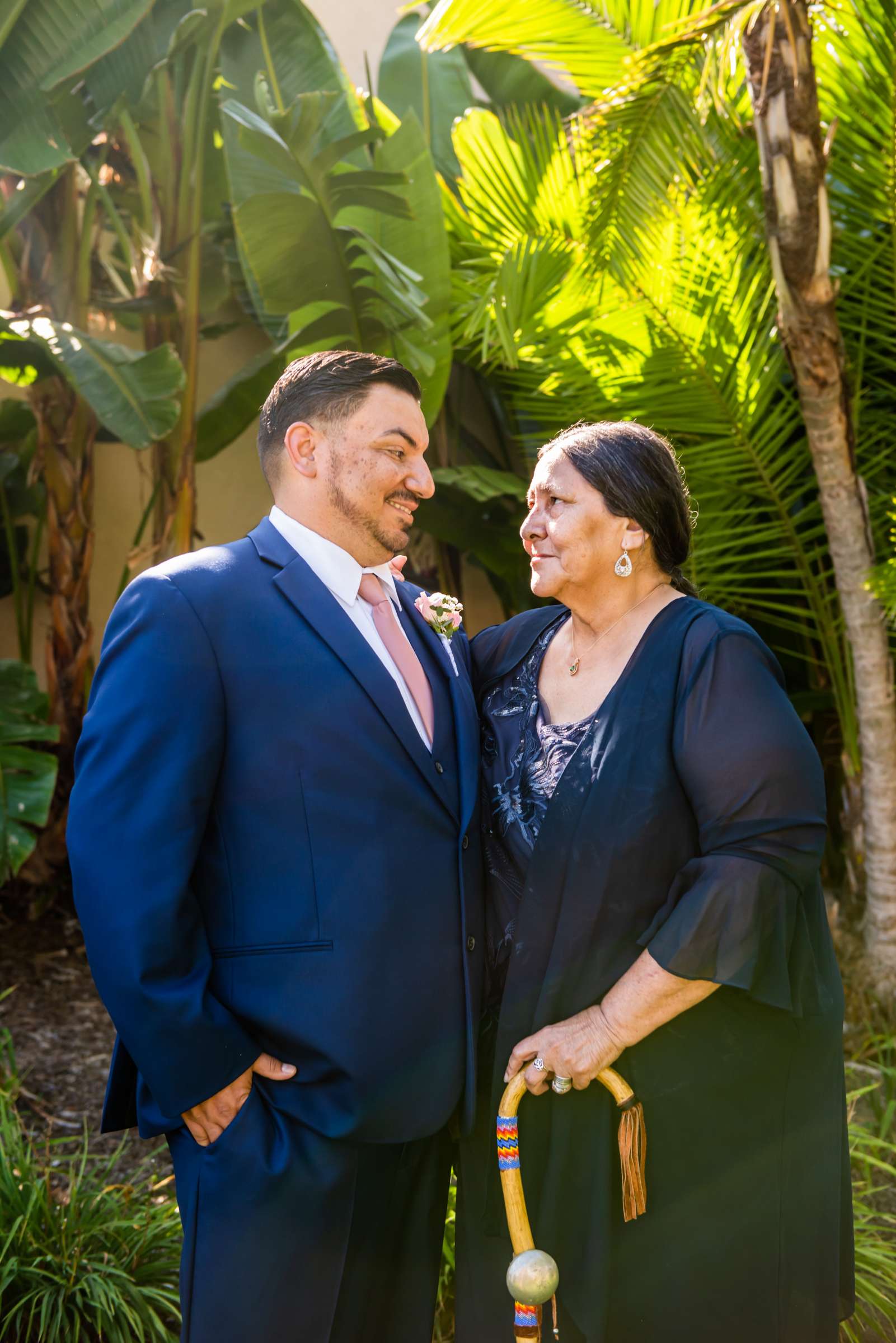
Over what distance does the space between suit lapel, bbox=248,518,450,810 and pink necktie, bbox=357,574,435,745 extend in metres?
0.14

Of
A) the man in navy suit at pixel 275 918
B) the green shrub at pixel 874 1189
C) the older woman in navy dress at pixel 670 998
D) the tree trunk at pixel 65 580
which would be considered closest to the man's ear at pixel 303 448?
the man in navy suit at pixel 275 918

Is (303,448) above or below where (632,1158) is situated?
above

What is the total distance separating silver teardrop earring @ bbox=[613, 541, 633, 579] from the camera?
2221 mm

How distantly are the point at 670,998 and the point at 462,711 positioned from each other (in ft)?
2.23

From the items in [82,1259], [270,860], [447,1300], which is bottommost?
[447,1300]

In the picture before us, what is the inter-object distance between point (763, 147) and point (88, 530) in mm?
3632

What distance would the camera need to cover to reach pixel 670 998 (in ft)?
Answer: 6.41

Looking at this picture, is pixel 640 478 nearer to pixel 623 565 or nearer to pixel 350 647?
pixel 623 565

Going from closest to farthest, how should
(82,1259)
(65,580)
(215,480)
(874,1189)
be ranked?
1. (82,1259)
2. (874,1189)
3. (65,580)
4. (215,480)

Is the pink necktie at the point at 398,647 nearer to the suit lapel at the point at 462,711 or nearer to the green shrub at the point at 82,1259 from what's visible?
the suit lapel at the point at 462,711

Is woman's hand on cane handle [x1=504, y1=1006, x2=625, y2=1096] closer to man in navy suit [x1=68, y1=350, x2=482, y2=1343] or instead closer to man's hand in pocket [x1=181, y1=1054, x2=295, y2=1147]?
man in navy suit [x1=68, y1=350, x2=482, y2=1343]

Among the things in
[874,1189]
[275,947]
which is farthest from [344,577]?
[874,1189]

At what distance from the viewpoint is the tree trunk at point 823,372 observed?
362cm

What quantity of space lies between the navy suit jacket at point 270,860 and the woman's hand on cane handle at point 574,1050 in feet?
0.38
